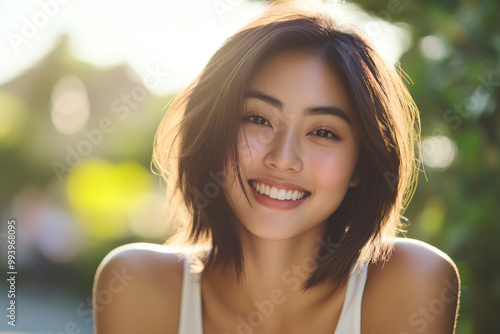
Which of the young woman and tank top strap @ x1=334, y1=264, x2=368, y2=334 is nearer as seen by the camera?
the young woman

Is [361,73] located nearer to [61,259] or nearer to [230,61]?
[230,61]

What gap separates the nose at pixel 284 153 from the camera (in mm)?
1733

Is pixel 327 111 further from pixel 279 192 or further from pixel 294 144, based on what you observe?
pixel 279 192

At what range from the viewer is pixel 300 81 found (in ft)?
5.82

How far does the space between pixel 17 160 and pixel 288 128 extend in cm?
881

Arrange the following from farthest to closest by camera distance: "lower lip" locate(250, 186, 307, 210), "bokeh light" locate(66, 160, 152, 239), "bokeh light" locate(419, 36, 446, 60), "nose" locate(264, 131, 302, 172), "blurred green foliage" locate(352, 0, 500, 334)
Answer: "bokeh light" locate(66, 160, 152, 239)
"bokeh light" locate(419, 36, 446, 60)
"blurred green foliage" locate(352, 0, 500, 334)
"lower lip" locate(250, 186, 307, 210)
"nose" locate(264, 131, 302, 172)

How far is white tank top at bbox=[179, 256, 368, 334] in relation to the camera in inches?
78.5

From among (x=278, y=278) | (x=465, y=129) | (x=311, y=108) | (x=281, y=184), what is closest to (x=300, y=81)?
(x=311, y=108)

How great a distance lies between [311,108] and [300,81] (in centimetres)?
10

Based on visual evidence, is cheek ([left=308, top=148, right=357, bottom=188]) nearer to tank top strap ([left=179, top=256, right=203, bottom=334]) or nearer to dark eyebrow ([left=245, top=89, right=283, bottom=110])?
dark eyebrow ([left=245, top=89, right=283, bottom=110])

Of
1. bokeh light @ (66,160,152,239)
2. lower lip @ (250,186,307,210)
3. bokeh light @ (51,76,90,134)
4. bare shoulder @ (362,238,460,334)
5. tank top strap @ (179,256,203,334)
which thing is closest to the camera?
lower lip @ (250,186,307,210)

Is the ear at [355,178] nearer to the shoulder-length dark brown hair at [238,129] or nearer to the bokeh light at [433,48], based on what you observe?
the shoulder-length dark brown hair at [238,129]

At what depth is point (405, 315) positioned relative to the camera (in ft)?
6.45

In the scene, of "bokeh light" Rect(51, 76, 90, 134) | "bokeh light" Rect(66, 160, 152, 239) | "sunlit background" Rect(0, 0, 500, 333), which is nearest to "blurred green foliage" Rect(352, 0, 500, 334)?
"sunlit background" Rect(0, 0, 500, 333)
